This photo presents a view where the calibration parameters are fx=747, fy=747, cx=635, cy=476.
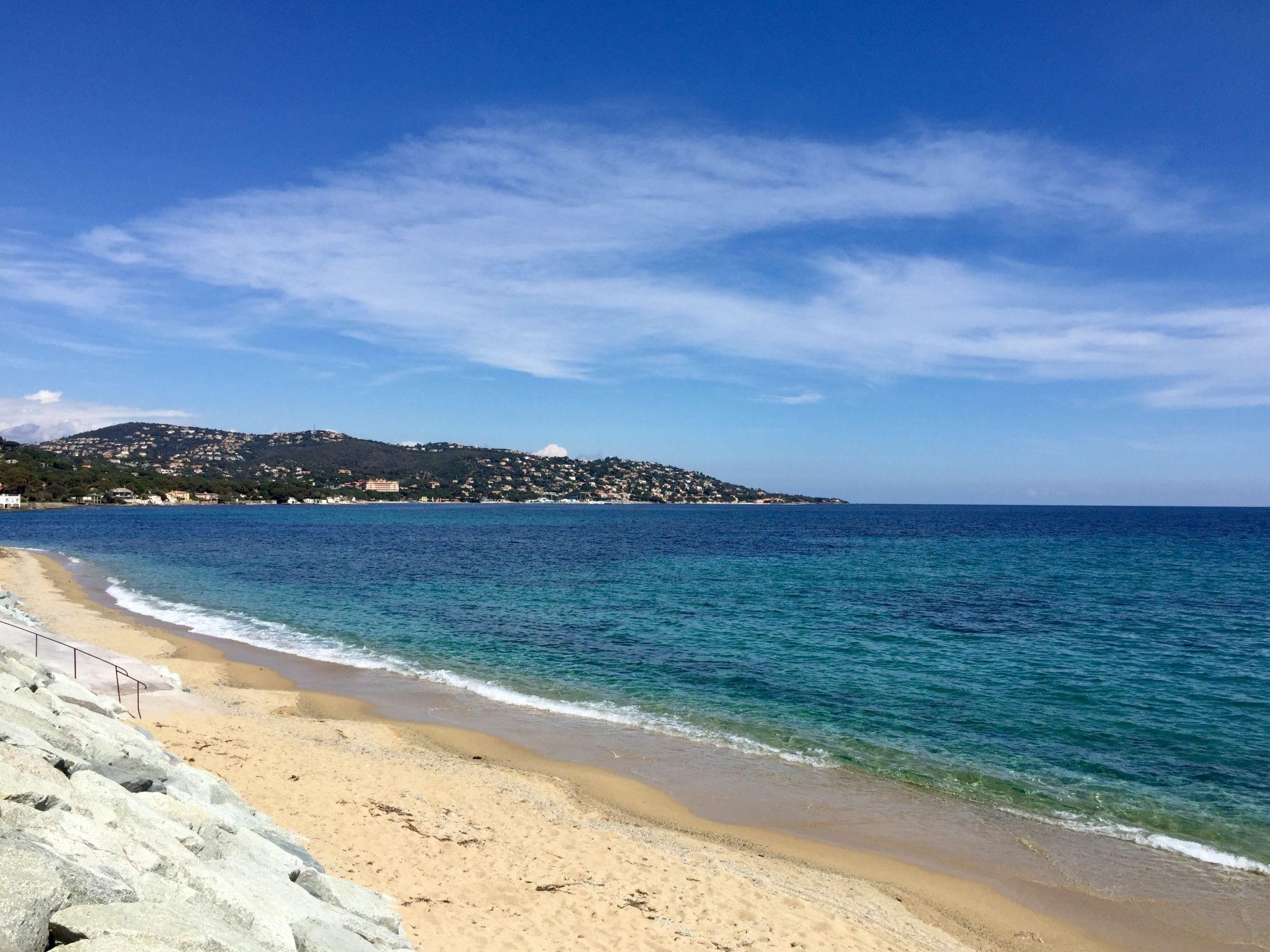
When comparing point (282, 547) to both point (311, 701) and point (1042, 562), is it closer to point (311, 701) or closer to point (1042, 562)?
point (311, 701)

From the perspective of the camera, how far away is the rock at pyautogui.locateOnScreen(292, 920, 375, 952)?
5.79 m

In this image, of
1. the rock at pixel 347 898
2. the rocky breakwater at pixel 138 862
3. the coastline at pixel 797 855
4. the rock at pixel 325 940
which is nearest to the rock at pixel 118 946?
the rocky breakwater at pixel 138 862

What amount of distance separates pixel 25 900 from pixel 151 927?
779mm

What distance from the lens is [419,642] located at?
93.8ft

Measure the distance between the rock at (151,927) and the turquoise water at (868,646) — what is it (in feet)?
44.9

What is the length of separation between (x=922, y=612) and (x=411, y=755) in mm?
25720

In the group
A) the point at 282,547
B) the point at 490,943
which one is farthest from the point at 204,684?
the point at 282,547

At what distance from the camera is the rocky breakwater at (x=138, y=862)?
423cm

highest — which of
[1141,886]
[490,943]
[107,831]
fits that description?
[107,831]

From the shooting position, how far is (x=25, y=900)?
3.98 meters

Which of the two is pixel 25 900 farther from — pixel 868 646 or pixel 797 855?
pixel 868 646

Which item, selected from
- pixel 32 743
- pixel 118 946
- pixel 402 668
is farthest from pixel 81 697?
pixel 402 668

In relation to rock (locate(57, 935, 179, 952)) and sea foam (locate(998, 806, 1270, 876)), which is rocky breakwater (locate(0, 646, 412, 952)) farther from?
sea foam (locate(998, 806, 1270, 876))

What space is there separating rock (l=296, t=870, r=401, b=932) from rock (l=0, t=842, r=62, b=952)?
11.3ft
